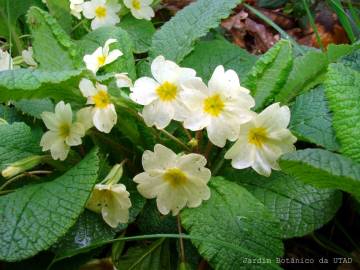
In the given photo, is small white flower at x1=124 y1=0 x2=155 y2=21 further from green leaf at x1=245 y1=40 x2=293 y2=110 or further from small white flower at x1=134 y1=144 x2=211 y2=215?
small white flower at x1=134 y1=144 x2=211 y2=215

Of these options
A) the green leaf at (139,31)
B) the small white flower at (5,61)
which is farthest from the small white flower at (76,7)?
the small white flower at (5,61)

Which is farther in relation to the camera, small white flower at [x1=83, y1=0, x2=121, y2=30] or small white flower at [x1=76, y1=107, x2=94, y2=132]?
small white flower at [x1=83, y1=0, x2=121, y2=30]

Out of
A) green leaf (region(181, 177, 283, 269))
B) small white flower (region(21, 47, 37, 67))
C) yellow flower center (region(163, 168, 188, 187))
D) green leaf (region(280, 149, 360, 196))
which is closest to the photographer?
green leaf (region(280, 149, 360, 196))

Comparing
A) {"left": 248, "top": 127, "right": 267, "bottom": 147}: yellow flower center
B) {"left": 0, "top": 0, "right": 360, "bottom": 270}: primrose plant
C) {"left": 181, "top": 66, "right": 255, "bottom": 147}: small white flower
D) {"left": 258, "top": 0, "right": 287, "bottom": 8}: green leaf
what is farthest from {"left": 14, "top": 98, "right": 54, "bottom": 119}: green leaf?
{"left": 258, "top": 0, "right": 287, "bottom": 8}: green leaf

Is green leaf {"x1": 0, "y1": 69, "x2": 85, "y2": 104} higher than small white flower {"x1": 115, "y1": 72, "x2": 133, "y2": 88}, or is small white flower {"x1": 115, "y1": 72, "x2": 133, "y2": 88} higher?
green leaf {"x1": 0, "y1": 69, "x2": 85, "y2": 104}

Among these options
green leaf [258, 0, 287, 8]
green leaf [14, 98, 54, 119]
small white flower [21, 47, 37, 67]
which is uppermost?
green leaf [14, 98, 54, 119]

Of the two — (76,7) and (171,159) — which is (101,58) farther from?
(76,7)

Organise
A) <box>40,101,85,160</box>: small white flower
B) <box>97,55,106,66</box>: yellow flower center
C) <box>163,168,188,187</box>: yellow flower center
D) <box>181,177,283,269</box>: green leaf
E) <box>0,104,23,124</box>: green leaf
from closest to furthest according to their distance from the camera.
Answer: <box>181,177,283,269</box>: green leaf < <box>163,168,188,187</box>: yellow flower center < <box>40,101,85,160</box>: small white flower < <box>97,55,106,66</box>: yellow flower center < <box>0,104,23,124</box>: green leaf
